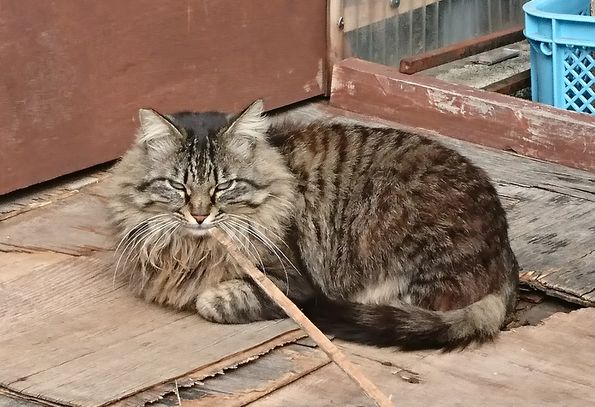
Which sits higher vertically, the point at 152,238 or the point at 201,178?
the point at 201,178

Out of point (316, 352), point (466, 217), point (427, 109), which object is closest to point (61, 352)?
point (316, 352)

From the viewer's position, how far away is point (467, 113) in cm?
468

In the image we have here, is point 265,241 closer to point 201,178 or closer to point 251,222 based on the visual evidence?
point 251,222

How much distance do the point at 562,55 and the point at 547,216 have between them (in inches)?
41.8

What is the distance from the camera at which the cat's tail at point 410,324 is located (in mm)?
2891

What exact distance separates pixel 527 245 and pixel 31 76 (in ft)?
6.18

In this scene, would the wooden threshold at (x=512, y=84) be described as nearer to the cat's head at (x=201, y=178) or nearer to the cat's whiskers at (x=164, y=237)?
the cat's head at (x=201, y=178)

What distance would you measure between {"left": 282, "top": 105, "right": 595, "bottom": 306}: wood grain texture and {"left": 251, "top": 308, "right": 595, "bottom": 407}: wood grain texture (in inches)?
12.4

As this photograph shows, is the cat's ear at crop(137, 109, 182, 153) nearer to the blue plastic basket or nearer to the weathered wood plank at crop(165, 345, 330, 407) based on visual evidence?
the weathered wood plank at crop(165, 345, 330, 407)

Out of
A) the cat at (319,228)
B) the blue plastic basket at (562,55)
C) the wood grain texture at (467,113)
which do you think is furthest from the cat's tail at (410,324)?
the blue plastic basket at (562,55)

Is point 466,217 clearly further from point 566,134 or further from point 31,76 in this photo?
point 31,76

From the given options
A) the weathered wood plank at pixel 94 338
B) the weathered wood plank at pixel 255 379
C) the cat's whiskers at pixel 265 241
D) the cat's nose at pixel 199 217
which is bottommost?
the weathered wood plank at pixel 255 379

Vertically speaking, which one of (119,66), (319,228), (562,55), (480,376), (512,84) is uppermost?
(119,66)

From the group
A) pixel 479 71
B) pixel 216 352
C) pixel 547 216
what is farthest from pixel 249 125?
pixel 479 71
